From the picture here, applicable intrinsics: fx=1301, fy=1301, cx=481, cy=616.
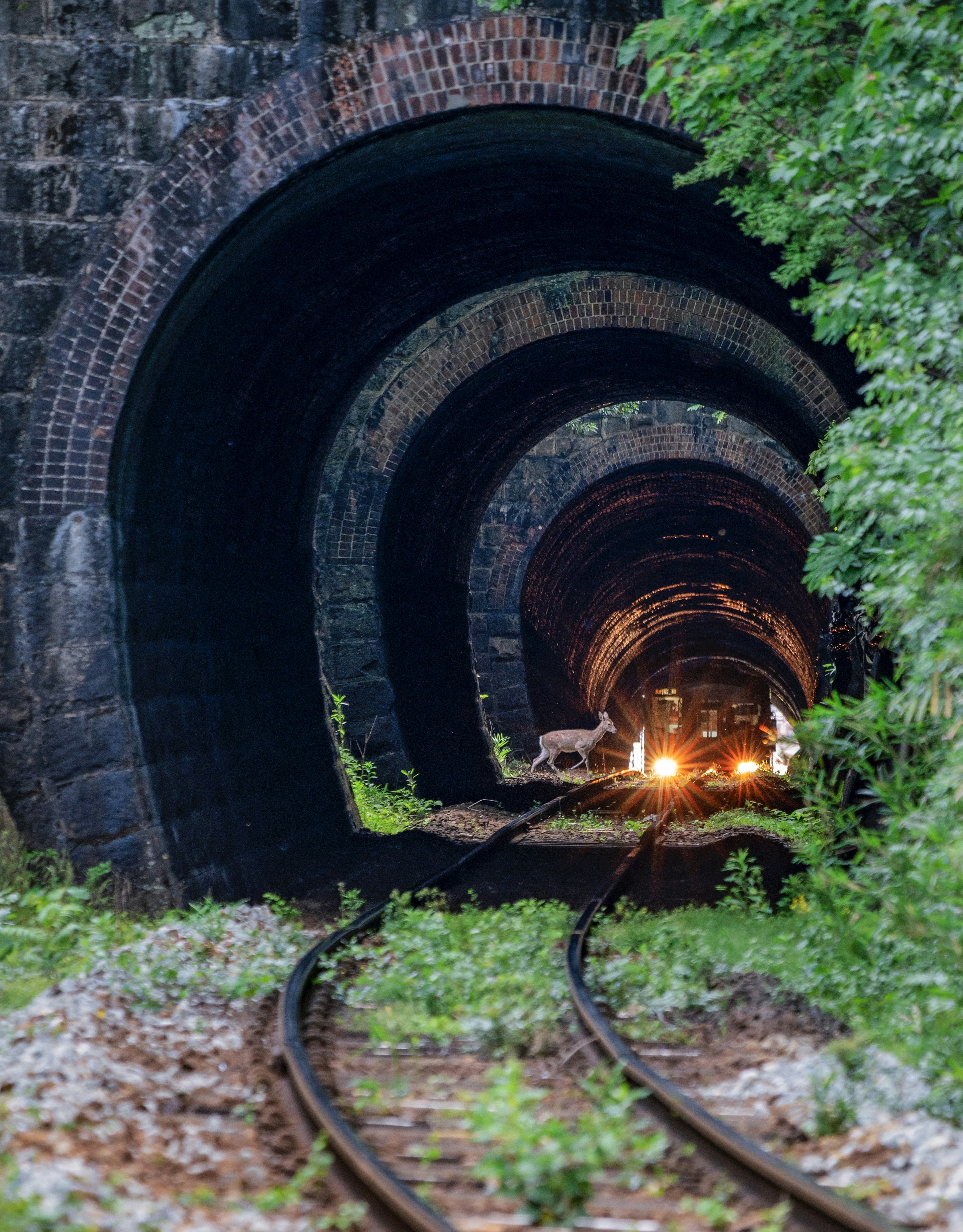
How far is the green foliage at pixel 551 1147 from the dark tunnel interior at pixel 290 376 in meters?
5.69

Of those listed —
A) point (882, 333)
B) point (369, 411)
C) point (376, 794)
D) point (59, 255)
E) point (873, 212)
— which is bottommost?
point (376, 794)

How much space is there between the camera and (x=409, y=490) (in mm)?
18859

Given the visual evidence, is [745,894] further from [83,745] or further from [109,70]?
[109,70]

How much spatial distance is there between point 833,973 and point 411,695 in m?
12.3

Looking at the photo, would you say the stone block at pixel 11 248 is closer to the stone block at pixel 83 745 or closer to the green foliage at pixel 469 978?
the stone block at pixel 83 745

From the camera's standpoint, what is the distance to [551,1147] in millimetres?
4309

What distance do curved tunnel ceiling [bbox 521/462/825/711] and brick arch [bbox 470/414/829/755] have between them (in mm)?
353

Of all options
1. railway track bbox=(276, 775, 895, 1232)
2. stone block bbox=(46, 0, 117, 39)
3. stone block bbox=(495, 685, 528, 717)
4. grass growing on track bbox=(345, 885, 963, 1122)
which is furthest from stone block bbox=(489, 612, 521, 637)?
railway track bbox=(276, 775, 895, 1232)

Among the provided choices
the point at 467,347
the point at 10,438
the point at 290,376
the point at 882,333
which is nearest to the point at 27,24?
the point at 10,438

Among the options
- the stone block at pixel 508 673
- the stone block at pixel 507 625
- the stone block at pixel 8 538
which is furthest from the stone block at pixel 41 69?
the stone block at pixel 508 673

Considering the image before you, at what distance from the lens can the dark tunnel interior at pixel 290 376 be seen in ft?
33.2

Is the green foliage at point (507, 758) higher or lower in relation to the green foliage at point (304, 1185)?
higher

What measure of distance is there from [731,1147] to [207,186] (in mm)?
7855

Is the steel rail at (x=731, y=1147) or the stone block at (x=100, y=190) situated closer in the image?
the steel rail at (x=731, y=1147)
